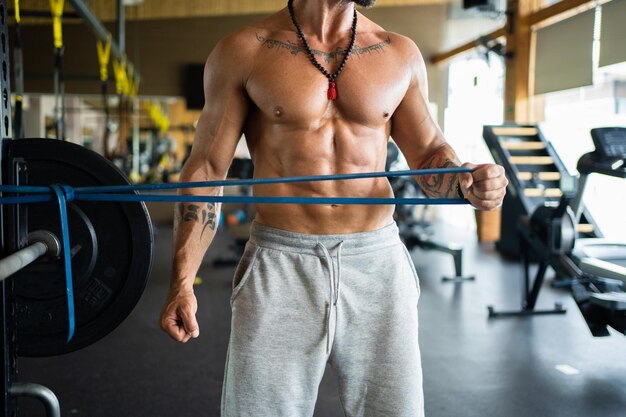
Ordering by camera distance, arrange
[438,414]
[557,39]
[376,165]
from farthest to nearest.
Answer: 1. [557,39]
2. [438,414]
3. [376,165]

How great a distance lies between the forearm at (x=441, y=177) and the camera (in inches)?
49.4

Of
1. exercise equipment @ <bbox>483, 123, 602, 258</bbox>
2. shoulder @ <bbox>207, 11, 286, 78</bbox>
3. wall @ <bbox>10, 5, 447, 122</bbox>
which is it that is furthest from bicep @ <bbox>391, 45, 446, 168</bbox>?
wall @ <bbox>10, 5, 447, 122</bbox>

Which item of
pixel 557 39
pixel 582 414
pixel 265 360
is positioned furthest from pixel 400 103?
pixel 557 39

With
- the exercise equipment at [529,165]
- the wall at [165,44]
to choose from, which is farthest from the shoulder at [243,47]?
the wall at [165,44]

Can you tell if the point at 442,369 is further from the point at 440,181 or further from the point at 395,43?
the point at 395,43

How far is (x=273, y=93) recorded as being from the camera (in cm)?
124

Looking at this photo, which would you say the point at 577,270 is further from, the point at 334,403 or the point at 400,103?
the point at 400,103

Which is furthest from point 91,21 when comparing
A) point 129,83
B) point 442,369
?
point 442,369

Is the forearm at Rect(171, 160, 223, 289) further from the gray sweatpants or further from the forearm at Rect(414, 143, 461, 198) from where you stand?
the forearm at Rect(414, 143, 461, 198)

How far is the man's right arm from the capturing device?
4.14 ft

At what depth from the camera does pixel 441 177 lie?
1.30 metres

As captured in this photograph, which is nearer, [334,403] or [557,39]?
[334,403]

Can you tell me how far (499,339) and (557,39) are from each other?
4202 mm

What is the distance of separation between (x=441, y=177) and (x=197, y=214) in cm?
51
